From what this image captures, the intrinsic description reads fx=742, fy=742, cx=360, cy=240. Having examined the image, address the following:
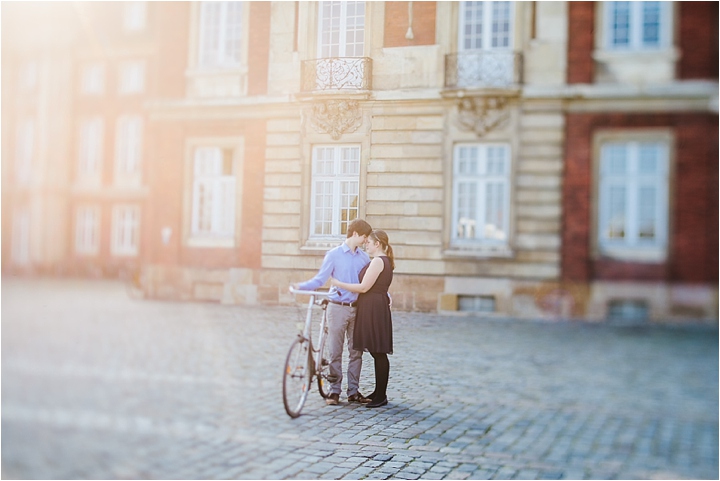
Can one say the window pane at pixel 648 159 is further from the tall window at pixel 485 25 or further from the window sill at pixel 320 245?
the window sill at pixel 320 245

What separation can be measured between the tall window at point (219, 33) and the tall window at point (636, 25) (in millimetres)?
2886

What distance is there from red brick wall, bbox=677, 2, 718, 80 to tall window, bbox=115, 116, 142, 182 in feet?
117

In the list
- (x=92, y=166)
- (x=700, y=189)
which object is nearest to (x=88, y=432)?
(x=92, y=166)

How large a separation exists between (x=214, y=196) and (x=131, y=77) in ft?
144

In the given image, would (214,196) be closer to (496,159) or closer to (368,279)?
(368,279)

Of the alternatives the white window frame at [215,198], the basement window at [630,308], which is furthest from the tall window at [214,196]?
the basement window at [630,308]

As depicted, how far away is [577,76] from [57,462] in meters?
38.6

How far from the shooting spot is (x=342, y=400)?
10.00 feet

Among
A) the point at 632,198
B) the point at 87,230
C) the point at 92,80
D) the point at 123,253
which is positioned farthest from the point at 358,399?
the point at 92,80

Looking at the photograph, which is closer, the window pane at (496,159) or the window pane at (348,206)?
the window pane at (348,206)

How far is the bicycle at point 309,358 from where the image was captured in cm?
297

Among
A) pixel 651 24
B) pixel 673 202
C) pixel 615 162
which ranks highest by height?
pixel 651 24

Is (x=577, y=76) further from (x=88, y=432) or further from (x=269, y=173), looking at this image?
(x=88, y=432)

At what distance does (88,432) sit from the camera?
4238 centimetres
